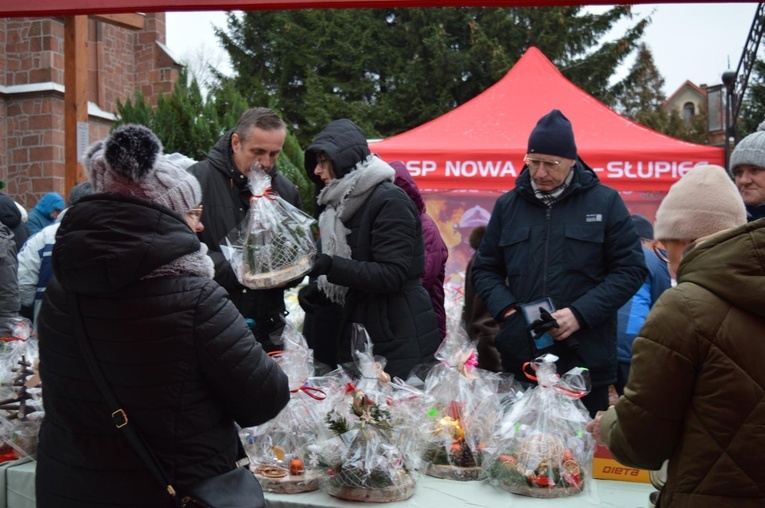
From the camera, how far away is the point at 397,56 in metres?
23.7

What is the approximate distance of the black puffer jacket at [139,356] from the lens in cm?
192

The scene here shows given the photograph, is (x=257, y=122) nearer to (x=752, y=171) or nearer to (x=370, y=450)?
(x=370, y=450)

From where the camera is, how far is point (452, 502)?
2.49m

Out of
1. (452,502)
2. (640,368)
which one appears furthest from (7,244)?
(640,368)

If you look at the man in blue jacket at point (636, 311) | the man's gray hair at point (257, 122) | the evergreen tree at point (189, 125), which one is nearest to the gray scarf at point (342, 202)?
the man's gray hair at point (257, 122)

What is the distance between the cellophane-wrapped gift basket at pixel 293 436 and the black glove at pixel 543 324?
92 cm

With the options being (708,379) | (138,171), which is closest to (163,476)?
(138,171)

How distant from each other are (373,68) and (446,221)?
17.3 m

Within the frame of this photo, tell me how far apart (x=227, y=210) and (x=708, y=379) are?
233 cm

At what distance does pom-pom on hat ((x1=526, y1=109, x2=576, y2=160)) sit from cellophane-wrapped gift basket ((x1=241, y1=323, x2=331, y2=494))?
1.30m

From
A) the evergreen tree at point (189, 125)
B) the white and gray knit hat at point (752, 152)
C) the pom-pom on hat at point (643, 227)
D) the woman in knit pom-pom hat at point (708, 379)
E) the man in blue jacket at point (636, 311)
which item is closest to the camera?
the woman in knit pom-pom hat at point (708, 379)

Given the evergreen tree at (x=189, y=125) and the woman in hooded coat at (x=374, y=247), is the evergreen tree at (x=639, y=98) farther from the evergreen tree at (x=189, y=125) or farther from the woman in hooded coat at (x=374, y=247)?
the woman in hooded coat at (x=374, y=247)

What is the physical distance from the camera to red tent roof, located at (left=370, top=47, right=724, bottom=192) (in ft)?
22.7

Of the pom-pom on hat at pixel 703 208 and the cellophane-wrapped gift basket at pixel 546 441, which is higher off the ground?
the pom-pom on hat at pixel 703 208
